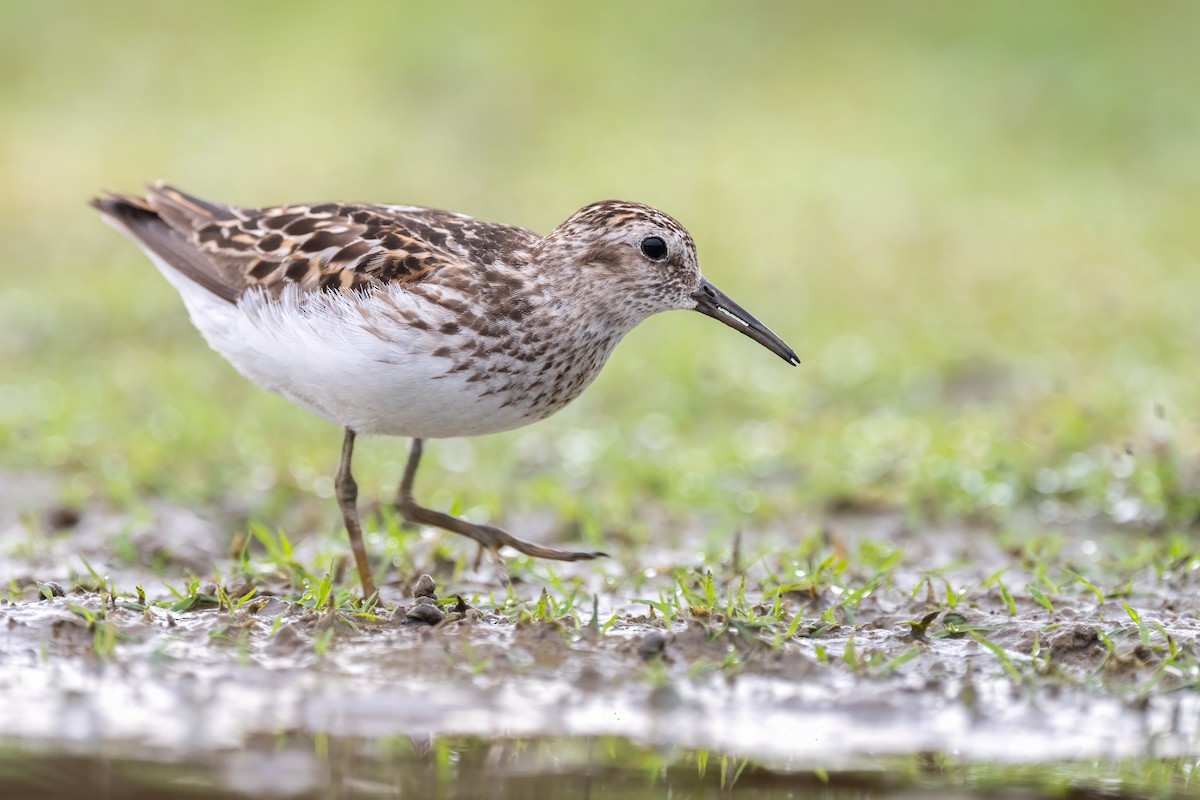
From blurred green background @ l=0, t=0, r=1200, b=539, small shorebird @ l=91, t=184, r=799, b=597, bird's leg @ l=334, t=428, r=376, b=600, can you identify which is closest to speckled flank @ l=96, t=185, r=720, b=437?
small shorebird @ l=91, t=184, r=799, b=597

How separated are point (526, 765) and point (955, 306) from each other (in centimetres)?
881

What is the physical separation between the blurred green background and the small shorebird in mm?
1703

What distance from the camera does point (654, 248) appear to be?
668 cm

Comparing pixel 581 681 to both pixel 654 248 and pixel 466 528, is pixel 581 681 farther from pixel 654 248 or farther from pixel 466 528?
pixel 654 248

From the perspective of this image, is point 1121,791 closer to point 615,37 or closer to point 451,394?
point 451,394

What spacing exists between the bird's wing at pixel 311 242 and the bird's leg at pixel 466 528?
0.99 metres

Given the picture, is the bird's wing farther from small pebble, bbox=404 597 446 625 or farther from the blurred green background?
the blurred green background

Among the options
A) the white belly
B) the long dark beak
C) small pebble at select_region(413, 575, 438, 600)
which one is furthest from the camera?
the long dark beak

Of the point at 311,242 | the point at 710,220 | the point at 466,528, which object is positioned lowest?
the point at 466,528

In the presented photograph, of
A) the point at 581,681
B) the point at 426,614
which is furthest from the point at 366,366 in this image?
the point at 581,681

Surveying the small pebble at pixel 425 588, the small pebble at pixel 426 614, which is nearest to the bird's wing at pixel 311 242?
the small pebble at pixel 425 588

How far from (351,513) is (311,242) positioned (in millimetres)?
1171

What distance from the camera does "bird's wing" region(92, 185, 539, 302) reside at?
6508mm

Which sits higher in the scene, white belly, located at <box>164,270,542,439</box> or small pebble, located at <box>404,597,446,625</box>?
white belly, located at <box>164,270,542,439</box>
